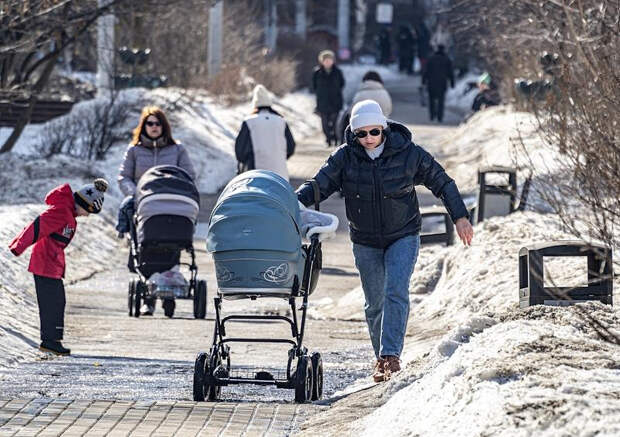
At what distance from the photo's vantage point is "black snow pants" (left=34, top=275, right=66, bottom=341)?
35.3ft

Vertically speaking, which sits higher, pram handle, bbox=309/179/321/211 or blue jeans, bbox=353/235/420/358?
pram handle, bbox=309/179/321/211

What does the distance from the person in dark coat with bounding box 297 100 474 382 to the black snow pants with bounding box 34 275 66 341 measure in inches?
92.0

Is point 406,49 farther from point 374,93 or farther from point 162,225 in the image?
point 162,225

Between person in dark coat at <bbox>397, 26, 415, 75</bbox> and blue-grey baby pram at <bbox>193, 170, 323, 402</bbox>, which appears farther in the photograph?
person in dark coat at <bbox>397, 26, 415, 75</bbox>

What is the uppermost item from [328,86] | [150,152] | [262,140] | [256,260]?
[328,86]

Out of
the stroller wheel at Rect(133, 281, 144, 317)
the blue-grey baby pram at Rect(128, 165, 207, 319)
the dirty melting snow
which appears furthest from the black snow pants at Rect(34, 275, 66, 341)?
the dirty melting snow

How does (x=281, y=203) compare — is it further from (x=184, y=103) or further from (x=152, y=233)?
(x=184, y=103)

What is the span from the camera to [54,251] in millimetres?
10836

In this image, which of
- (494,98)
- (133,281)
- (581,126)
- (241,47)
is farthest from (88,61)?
(581,126)

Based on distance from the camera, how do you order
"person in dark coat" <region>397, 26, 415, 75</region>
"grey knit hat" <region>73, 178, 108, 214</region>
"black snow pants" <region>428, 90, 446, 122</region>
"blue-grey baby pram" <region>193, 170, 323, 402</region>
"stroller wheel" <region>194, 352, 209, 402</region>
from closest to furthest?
"stroller wheel" <region>194, 352, 209, 402</region>, "blue-grey baby pram" <region>193, 170, 323, 402</region>, "grey knit hat" <region>73, 178, 108, 214</region>, "black snow pants" <region>428, 90, 446, 122</region>, "person in dark coat" <region>397, 26, 415, 75</region>

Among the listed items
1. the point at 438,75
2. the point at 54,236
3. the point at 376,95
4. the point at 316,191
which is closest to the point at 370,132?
the point at 316,191

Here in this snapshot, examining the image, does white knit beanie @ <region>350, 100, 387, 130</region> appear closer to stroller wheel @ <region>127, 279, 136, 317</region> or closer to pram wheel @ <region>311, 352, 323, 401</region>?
pram wheel @ <region>311, 352, 323, 401</region>

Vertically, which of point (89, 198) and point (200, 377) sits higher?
point (89, 198)

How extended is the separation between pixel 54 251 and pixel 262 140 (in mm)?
5452
